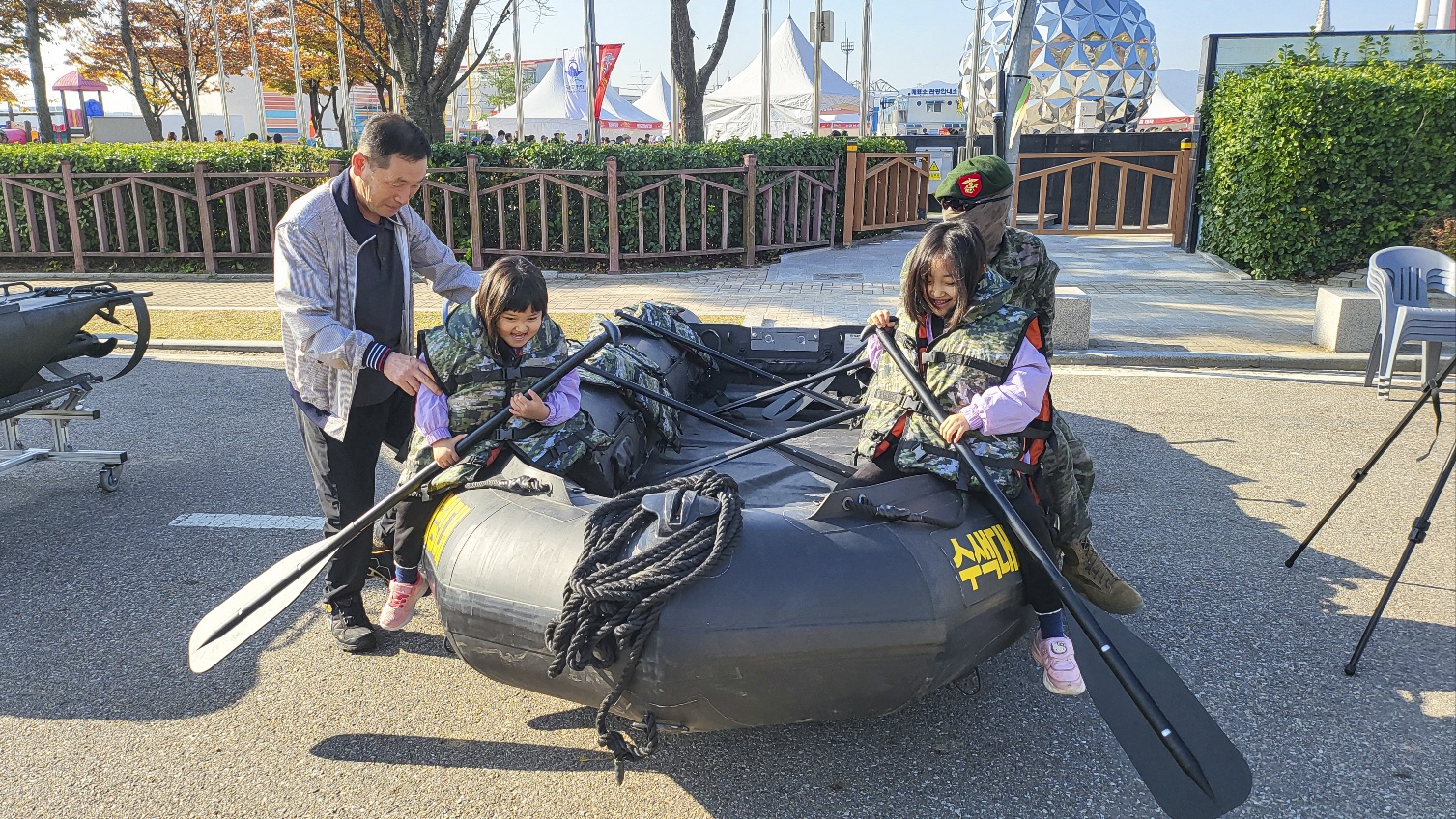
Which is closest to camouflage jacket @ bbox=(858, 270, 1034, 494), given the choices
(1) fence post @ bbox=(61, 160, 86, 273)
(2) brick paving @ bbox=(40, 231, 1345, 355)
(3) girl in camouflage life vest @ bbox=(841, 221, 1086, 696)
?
(3) girl in camouflage life vest @ bbox=(841, 221, 1086, 696)

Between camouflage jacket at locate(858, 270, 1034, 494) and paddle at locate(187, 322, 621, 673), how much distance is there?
48.4 inches

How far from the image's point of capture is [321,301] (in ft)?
11.7

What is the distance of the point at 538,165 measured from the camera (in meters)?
13.1

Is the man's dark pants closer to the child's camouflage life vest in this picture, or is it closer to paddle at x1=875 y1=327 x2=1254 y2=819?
the child's camouflage life vest

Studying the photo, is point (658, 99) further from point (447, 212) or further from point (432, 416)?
point (432, 416)

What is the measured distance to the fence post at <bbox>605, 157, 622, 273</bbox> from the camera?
41.2 ft

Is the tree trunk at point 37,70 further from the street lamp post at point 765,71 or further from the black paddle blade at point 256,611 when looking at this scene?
the black paddle blade at point 256,611

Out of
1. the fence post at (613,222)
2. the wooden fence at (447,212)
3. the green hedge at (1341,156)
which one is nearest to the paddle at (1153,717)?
the fence post at (613,222)

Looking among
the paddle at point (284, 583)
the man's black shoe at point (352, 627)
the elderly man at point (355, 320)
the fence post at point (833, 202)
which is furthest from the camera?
the fence post at point (833, 202)

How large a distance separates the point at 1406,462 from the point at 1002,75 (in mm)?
5102

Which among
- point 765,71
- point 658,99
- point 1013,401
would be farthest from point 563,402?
point 658,99

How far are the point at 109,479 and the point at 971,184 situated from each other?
501 centimetres

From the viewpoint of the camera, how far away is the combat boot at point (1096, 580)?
378cm

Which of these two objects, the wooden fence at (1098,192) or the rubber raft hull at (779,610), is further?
the wooden fence at (1098,192)
